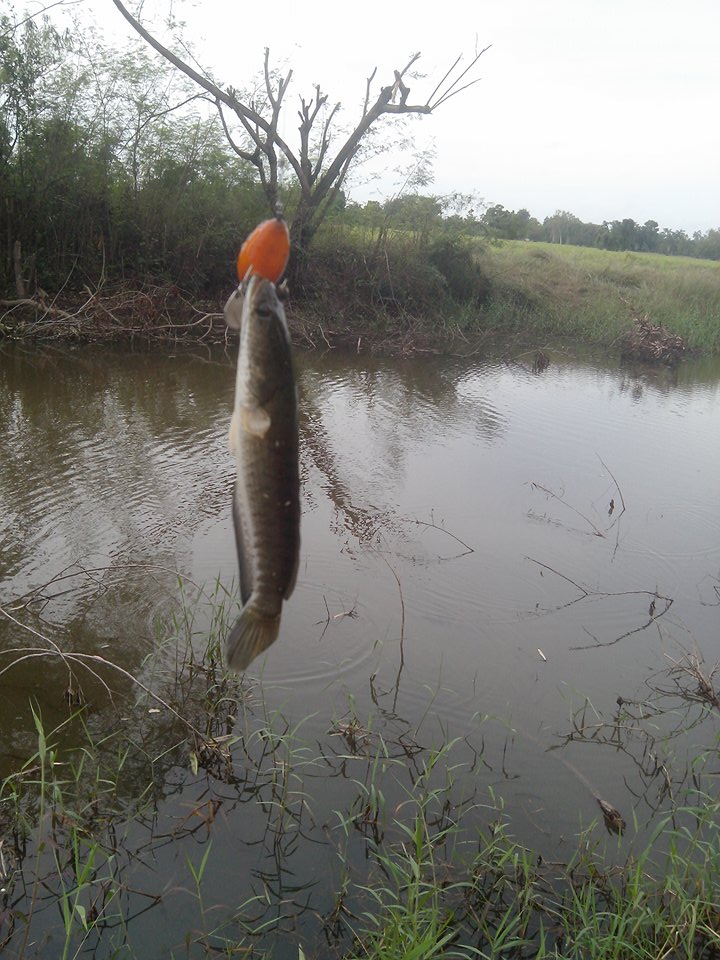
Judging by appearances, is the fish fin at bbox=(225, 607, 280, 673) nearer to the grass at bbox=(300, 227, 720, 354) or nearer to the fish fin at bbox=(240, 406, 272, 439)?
the fish fin at bbox=(240, 406, 272, 439)

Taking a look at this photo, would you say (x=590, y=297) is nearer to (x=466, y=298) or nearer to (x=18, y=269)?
(x=466, y=298)

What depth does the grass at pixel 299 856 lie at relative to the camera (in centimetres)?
281

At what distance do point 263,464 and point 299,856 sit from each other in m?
2.72

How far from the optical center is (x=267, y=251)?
95 centimetres

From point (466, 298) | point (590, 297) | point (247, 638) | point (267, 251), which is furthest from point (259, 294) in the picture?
point (590, 297)

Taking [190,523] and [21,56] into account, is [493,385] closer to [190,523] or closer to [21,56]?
[190,523]

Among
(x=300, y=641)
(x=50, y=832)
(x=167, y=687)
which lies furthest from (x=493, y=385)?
(x=50, y=832)

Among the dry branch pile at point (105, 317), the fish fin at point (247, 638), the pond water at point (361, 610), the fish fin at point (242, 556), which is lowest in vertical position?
the pond water at point (361, 610)

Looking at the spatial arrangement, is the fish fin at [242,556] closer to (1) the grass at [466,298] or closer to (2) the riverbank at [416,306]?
(2) the riverbank at [416,306]

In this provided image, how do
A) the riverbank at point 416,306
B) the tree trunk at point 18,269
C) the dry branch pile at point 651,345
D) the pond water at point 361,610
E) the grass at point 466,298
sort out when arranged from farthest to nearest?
the dry branch pile at point 651,345 → the grass at point 466,298 → the tree trunk at point 18,269 → the riverbank at point 416,306 → the pond water at point 361,610

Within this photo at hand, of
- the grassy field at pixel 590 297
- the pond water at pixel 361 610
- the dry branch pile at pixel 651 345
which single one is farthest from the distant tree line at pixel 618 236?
the pond water at pixel 361 610

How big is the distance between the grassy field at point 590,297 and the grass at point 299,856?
16983 mm

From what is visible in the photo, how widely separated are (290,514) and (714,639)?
4993 millimetres

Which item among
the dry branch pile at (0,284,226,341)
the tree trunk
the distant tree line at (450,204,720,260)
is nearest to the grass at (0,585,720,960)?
the dry branch pile at (0,284,226,341)
